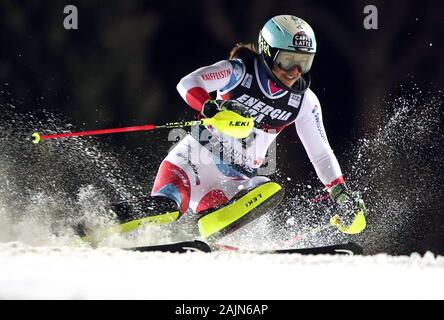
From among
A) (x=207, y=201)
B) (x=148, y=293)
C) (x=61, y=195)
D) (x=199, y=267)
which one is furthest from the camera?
(x=61, y=195)

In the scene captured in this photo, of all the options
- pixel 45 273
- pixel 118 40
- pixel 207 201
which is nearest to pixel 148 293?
pixel 45 273

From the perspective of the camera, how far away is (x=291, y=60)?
13.1ft

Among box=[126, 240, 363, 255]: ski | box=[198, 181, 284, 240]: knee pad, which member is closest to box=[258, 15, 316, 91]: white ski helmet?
box=[198, 181, 284, 240]: knee pad

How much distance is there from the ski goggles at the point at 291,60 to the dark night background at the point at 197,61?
133cm

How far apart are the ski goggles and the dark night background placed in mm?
1331

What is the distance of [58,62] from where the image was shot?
5.57m

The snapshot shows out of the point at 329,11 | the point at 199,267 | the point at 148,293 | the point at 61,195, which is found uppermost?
the point at 329,11

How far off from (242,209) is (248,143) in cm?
54

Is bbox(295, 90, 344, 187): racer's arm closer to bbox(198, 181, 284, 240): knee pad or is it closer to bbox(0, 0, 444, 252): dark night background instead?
bbox(198, 181, 284, 240): knee pad

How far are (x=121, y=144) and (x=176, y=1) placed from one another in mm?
1130

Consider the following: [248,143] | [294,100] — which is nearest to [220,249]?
[248,143]

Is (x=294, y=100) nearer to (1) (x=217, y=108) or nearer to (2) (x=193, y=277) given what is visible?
(1) (x=217, y=108)

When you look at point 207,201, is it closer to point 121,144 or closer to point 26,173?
point 121,144

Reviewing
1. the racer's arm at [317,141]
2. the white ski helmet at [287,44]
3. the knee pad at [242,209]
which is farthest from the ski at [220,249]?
the white ski helmet at [287,44]
